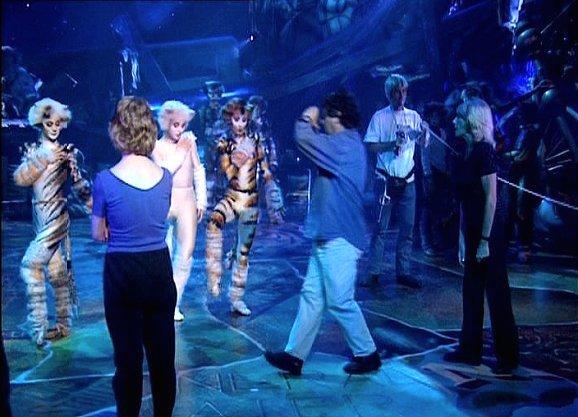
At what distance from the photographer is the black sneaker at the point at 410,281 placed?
6941 millimetres

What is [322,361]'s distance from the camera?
15.4ft

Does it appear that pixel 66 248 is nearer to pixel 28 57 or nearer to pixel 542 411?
pixel 542 411

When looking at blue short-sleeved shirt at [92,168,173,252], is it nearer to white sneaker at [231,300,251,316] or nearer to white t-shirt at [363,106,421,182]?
white sneaker at [231,300,251,316]

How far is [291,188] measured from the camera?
14766mm

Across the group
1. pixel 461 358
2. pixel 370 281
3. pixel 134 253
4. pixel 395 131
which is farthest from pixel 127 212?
pixel 370 281

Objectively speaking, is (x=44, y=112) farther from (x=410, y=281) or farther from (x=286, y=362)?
(x=410, y=281)

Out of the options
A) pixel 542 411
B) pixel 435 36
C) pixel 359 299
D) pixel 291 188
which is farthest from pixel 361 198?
pixel 291 188

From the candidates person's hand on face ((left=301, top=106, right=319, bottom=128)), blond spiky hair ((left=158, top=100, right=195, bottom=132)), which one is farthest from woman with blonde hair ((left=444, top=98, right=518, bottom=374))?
blond spiky hair ((left=158, top=100, right=195, bottom=132))

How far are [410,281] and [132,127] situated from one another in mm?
4585

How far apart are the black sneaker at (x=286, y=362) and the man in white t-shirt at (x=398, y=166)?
2.74 metres

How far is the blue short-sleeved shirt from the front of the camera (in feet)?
9.87

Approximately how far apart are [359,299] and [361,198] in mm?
2463

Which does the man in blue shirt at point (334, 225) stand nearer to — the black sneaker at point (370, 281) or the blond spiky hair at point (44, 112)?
the blond spiky hair at point (44, 112)

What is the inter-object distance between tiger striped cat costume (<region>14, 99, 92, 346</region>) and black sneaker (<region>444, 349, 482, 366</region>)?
2921mm
